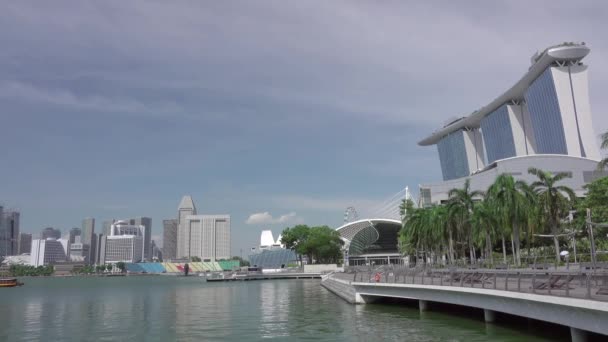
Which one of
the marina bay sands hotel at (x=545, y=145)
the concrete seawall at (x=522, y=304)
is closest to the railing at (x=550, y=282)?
the concrete seawall at (x=522, y=304)

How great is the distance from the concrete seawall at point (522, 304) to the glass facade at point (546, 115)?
441 feet

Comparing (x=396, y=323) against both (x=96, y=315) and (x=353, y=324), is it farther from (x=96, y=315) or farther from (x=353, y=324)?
(x=96, y=315)

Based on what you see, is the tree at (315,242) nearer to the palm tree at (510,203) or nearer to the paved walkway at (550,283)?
the palm tree at (510,203)

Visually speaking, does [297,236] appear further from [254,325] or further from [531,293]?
[531,293]

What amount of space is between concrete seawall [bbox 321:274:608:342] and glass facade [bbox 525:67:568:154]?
13457 centimetres

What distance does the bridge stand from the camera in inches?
762

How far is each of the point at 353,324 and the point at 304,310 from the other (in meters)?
11.8

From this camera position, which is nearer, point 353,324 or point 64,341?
point 64,341

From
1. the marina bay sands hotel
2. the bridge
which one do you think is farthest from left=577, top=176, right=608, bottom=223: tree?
the marina bay sands hotel

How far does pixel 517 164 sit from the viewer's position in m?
139

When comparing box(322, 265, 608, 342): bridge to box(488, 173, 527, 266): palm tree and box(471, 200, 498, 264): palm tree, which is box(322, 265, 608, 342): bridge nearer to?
box(488, 173, 527, 266): palm tree

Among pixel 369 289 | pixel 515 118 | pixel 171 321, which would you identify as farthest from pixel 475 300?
pixel 515 118

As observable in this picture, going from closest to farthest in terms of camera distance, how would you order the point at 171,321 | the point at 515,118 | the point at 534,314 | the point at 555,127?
the point at 534,314 → the point at 171,321 → the point at 555,127 → the point at 515,118

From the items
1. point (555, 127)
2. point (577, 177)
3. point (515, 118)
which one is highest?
point (515, 118)
